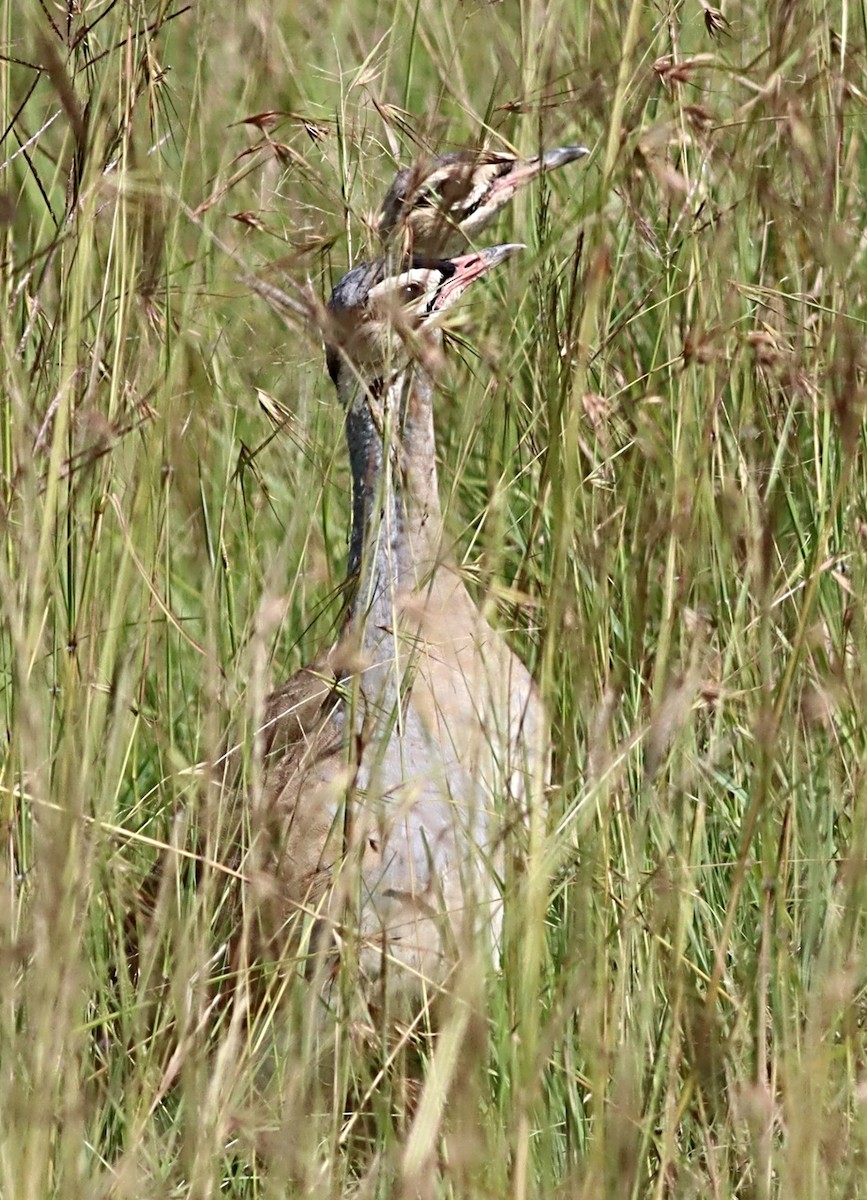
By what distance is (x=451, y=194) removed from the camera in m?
1.69

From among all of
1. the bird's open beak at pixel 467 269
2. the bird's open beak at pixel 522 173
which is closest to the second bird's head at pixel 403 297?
the bird's open beak at pixel 467 269

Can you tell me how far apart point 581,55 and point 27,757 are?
1.49 m

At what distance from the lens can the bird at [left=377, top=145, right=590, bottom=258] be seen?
5.76ft

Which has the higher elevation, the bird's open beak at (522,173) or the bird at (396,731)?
the bird's open beak at (522,173)

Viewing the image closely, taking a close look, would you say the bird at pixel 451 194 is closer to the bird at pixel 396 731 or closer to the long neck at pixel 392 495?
the bird at pixel 396 731

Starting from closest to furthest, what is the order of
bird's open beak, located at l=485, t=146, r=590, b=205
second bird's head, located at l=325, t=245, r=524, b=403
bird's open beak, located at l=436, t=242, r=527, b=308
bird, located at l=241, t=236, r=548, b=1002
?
bird, located at l=241, t=236, r=548, b=1002 → second bird's head, located at l=325, t=245, r=524, b=403 → bird's open beak, located at l=436, t=242, r=527, b=308 → bird's open beak, located at l=485, t=146, r=590, b=205

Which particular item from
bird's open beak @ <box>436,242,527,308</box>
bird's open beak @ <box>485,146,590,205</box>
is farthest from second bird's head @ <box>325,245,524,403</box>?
bird's open beak @ <box>485,146,590,205</box>

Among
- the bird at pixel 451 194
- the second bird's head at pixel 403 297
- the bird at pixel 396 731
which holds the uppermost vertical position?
the bird at pixel 451 194

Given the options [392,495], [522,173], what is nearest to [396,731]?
[392,495]

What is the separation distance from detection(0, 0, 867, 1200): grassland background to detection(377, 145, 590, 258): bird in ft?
0.23

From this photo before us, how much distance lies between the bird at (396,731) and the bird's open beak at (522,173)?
6.2 inches

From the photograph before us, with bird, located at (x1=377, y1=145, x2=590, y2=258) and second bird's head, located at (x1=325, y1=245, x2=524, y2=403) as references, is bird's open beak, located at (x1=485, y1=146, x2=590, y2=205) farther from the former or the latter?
second bird's head, located at (x1=325, y1=245, x2=524, y2=403)

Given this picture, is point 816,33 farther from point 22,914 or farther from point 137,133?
point 22,914

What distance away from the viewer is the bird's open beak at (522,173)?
2809 millimetres
